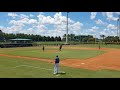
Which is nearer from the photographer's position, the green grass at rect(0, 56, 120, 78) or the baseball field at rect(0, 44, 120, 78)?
the green grass at rect(0, 56, 120, 78)

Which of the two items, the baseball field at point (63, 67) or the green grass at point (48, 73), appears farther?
the baseball field at point (63, 67)

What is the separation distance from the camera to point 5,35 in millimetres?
167375

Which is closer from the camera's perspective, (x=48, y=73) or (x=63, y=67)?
(x=48, y=73)
